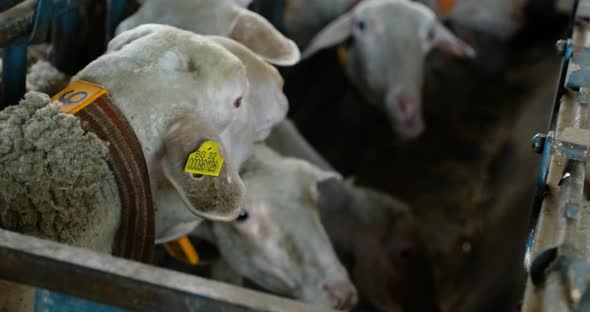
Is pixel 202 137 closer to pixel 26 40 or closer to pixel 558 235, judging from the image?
pixel 26 40

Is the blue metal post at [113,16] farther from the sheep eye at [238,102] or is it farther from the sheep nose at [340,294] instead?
the sheep nose at [340,294]

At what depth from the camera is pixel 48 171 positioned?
4.47 feet

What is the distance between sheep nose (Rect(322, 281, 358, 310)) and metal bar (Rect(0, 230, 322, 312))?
1.20 metres

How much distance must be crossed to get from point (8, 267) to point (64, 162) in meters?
0.35

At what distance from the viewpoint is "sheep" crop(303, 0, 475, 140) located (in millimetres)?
3646

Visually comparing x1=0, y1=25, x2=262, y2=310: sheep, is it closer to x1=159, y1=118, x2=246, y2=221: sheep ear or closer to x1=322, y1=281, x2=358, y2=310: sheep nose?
x1=159, y1=118, x2=246, y2=221: sheep ear

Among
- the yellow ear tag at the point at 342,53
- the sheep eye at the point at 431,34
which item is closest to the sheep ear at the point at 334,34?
the yellow ear tag at the point at 342,53

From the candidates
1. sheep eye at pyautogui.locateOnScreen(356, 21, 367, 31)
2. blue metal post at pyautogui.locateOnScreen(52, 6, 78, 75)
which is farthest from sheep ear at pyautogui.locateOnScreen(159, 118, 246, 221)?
sheep eye at pyautogui.locateOnScreen(356, 21, 367, 31)

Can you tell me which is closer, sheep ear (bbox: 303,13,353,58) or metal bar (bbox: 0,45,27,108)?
metal bar (bbox: 0,45,27,108)

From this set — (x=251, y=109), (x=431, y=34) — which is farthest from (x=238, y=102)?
(x=431, y=34)

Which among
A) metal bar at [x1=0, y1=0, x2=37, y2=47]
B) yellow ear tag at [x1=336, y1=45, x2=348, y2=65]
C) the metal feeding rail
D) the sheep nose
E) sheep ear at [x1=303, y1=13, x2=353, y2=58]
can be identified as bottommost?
the sheep nose

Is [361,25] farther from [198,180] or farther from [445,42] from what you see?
[198,180]

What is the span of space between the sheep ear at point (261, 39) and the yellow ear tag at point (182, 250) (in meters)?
0.61

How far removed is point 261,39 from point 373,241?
104 cm
